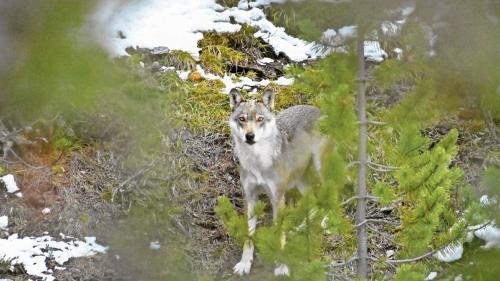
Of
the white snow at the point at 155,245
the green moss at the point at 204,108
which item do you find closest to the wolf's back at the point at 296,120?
the green moss at the point at 204,108

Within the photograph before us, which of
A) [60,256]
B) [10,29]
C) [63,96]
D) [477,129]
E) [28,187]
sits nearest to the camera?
[10,29]

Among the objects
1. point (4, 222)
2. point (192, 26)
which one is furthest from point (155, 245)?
point (192, 26)

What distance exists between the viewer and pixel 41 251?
669cm

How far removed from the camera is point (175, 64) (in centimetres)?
888

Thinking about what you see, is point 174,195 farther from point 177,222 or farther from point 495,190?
point 495,190

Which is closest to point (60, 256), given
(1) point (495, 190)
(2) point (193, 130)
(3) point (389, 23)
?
(2) point (193, 130)

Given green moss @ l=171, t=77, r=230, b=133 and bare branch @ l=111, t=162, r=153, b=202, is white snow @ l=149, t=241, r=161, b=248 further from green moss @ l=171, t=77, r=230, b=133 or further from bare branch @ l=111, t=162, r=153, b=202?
green moss @ l=171, t=77, r=230, b=133

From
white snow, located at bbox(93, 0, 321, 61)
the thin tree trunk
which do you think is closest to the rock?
white snow, located at bbox(93, 0, 321, 61)

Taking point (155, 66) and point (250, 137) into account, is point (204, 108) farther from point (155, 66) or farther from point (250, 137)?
point (250, 137)

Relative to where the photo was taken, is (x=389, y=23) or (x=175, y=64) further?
(x=175, y=64)

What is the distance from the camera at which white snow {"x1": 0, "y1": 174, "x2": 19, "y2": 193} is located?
7.05m

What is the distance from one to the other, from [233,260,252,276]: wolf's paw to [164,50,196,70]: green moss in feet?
9.71

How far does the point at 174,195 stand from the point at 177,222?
0.36 m

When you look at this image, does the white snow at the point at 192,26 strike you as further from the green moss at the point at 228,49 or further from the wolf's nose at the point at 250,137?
the wolf's nose at the point at 250,137
